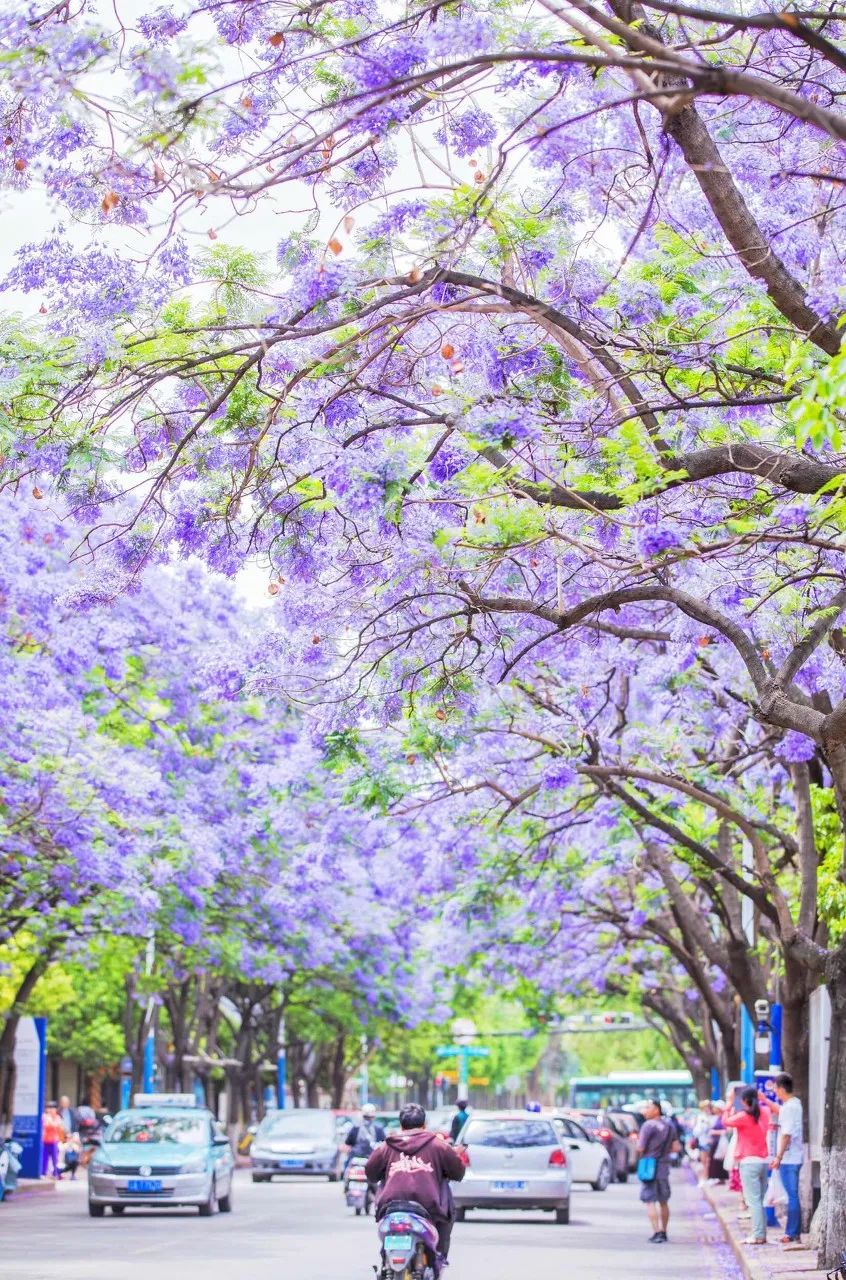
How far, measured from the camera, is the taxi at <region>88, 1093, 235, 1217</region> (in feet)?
79.5

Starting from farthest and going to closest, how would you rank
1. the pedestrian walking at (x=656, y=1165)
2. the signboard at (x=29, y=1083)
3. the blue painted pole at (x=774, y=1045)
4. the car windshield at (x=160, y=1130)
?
the signboard at (x=29, y=1083)
the car windshield at (x=160, y=1130)
the blue painted pole at (x=774, y=1045)
the pedestrian walking at (x=656, y=1165)

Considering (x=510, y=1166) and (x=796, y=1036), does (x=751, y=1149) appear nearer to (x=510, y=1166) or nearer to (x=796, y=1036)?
(x=796, y=1036)

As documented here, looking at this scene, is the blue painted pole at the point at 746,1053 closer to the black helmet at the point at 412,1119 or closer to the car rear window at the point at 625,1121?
the car rear window at the point at 625,1121

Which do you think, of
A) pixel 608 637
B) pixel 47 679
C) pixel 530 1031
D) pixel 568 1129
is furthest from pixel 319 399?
pixel 530 1031

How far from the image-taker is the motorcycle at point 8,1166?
89.6ft

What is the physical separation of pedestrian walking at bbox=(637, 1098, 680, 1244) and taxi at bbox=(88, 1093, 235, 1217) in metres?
5.26

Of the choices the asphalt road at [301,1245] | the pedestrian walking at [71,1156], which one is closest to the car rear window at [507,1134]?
the asphalt road at [301,1245]

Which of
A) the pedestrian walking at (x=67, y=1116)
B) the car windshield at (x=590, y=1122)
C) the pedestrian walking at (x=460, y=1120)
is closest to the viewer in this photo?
the pedestrian walking at (x=460, y=1120)

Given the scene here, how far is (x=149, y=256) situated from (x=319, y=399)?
4.04 feet

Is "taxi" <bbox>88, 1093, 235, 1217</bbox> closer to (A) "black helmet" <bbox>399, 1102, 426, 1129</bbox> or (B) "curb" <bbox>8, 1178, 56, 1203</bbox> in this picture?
(B) "curb" <bbox>8, 1178, 56, 1203</bbox>

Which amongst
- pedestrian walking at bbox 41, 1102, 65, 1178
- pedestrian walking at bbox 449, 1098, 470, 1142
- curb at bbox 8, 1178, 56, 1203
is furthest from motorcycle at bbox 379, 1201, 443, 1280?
pedestrian walking at bbox 41, 1102, 65, 1178

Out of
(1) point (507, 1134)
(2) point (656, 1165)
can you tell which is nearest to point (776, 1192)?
(2) point (656, 1165)

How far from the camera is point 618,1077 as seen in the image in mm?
68188

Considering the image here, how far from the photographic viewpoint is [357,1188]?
26.4 metres
